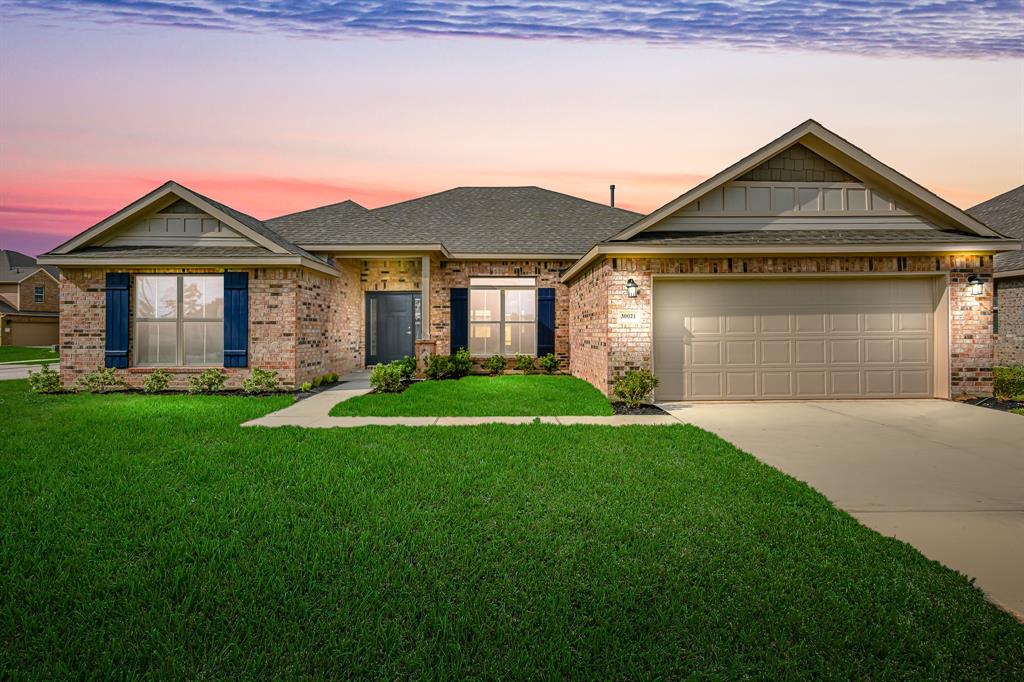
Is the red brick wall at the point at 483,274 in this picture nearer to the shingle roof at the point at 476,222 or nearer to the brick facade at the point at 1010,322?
the shingle roof at the point at 476,222

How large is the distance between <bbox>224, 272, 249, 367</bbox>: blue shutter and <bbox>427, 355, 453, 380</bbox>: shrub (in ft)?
13.3

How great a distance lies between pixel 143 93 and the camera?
10.7 metres

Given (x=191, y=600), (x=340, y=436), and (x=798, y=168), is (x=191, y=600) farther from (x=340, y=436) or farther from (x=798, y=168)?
(x=798, y=168)

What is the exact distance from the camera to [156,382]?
424 inches

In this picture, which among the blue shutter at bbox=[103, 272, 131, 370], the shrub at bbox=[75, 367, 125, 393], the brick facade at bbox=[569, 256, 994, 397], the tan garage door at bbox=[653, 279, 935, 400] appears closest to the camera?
the brick facade at bbox=[569, 256, 994, 397]

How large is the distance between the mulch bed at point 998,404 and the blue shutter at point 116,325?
17.2 metres

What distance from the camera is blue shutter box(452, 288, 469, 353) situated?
46.6 ft

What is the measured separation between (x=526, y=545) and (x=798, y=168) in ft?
32.7

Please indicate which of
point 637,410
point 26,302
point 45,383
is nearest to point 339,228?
point 45,383

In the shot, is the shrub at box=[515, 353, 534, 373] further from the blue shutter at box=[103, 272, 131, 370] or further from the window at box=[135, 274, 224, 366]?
the blue shutter at box=[103, 272, 131, 370]

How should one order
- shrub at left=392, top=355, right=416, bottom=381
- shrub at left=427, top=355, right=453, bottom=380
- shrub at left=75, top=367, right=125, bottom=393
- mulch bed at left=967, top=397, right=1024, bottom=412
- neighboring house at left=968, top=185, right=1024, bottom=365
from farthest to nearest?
1. neighboring house at left=968, top=185, right=1024, bottom=365
2. shrub at left=427, top=355, right=453, bottom=380
3. shrub at left=392, top=355, right=416, bottom=381
4. shrub at left=75, top=367, right=125, bottom=393
5. mulch bed at left=967, top=397, right=1024, bottom=412

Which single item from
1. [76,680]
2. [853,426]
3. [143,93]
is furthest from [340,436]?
[143,93]

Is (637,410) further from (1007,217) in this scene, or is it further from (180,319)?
(1007,217)

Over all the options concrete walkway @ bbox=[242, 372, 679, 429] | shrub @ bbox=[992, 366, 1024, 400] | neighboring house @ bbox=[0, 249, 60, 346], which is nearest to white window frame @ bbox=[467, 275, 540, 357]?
concrete walkway @ bbox=[242, 372, 679, 429]
